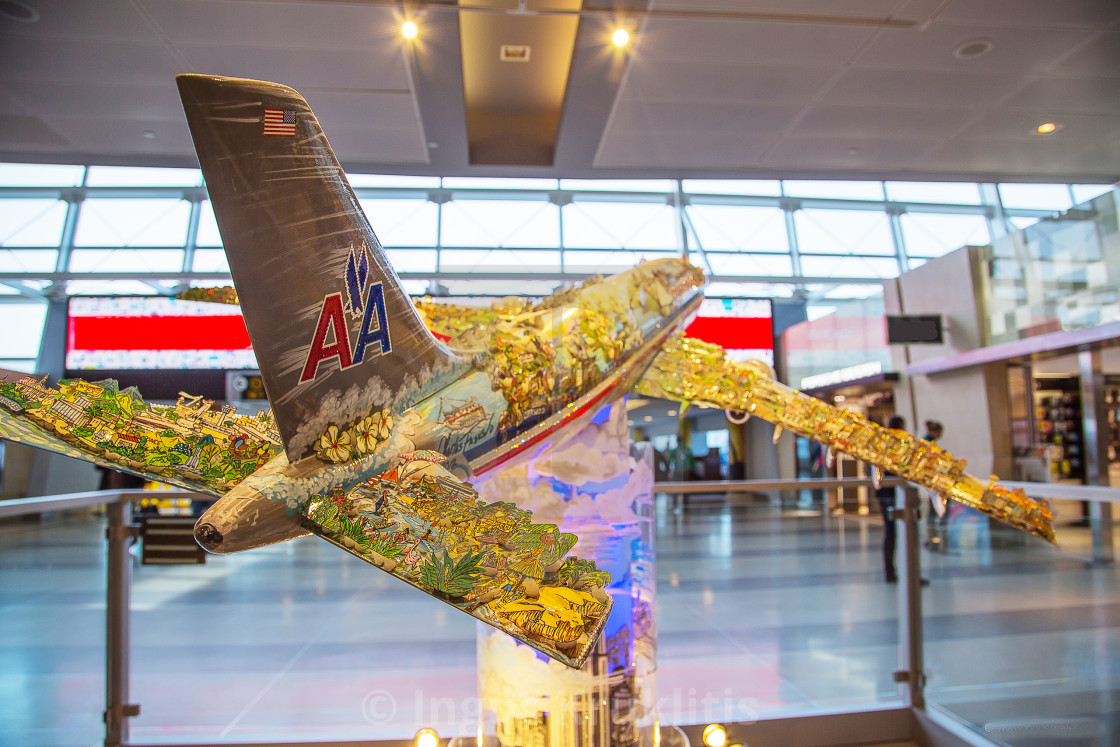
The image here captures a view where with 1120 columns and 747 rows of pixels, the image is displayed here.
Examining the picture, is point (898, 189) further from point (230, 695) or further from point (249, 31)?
point (230, 695)

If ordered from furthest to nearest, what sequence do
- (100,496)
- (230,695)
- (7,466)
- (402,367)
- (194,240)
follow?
(194,240) → (7,466) → (230,695) → (100,496) → (402,367)

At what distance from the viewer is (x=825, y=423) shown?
2.01 meters

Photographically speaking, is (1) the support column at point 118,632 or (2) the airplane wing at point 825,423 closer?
(2) the airplane wing at point 825,423

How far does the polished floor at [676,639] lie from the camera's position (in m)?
2.94

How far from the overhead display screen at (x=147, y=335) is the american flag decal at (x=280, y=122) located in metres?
6.85

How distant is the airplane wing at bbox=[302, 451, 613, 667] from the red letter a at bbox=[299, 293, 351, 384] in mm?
208

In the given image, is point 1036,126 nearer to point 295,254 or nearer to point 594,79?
point 594,79

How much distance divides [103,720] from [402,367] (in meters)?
2.73

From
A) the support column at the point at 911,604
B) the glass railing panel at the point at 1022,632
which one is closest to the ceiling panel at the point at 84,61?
the support column at the point at 911,604

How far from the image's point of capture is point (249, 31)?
11.5 ft

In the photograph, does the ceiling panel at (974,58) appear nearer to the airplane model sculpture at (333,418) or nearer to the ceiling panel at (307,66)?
the ceiling panel at (307,66)

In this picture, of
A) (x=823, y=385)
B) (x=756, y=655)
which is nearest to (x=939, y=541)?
(x=756, y=655)

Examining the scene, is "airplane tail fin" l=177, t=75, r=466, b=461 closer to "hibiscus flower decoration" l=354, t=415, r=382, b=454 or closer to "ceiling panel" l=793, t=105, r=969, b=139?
"hibiscus flower decoration" l=354, t=415, r=382, b=454

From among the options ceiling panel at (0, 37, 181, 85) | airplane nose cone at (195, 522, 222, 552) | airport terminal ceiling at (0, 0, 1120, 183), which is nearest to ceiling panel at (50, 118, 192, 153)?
airport terminal ceiling at (0, 0, 1120, 183)
